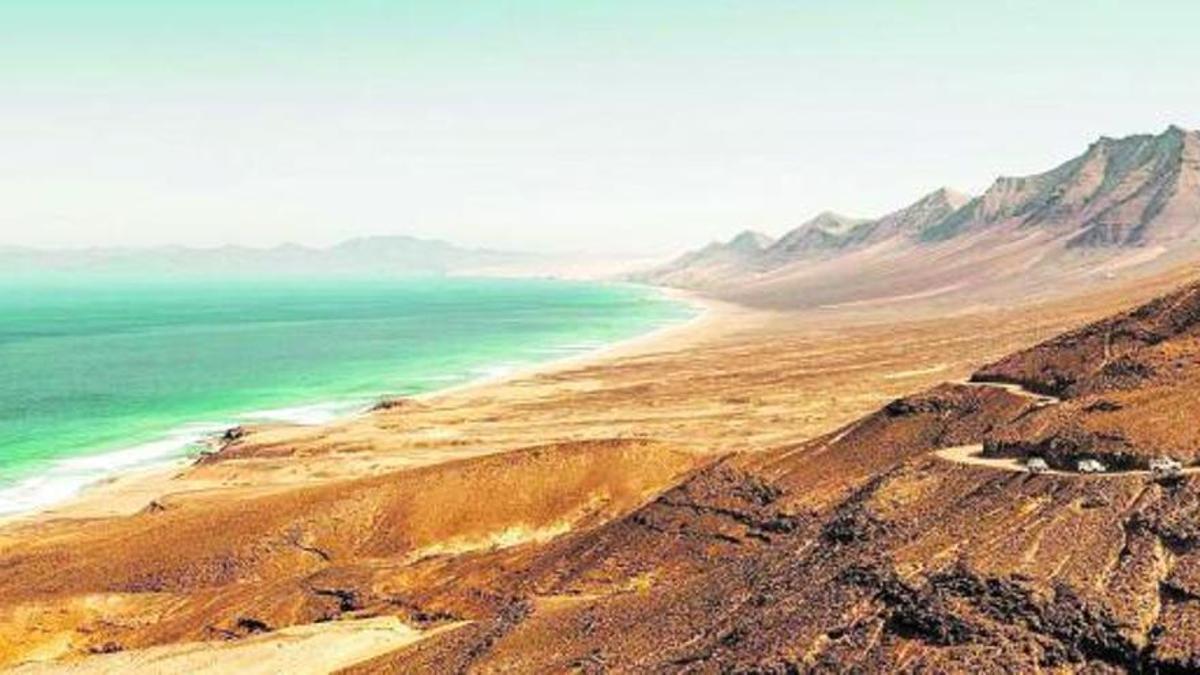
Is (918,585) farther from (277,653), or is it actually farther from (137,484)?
(137,484)

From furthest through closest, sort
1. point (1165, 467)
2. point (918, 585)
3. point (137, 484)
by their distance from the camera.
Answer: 1. point (137, 484)
2. point (1165, 467)
3. point (918, 585)

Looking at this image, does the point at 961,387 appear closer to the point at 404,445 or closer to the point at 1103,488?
the point at 1103,488

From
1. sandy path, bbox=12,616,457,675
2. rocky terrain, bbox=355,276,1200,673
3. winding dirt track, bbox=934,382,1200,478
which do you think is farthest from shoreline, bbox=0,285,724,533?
winding dirt track, bbox=934,382,1200,478

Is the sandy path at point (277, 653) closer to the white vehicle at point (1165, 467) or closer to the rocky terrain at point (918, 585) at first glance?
the rocky terrain at point (918, 585)

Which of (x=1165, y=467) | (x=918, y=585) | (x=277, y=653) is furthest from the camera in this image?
(x=277, y=653)

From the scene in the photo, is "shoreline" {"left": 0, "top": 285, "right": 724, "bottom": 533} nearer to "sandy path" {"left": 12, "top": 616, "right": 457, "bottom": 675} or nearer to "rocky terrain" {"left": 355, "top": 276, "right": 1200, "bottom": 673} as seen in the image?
"sandy path" {"left": 12, "top": 616, "right": 457, "bottom": 675}

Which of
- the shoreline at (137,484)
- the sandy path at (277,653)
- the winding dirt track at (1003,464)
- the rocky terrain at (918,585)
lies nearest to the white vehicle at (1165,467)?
the winding dirt track at (1003,464)

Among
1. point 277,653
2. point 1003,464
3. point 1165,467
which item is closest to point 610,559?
point 277,653
